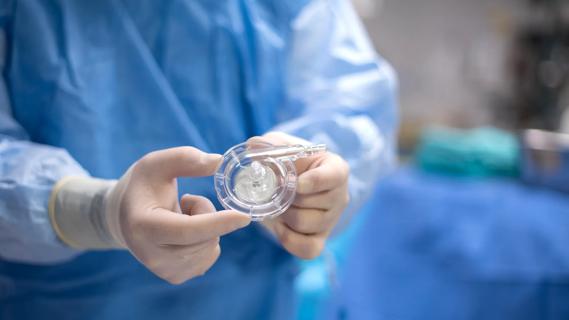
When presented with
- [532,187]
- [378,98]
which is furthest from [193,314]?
[532,187]

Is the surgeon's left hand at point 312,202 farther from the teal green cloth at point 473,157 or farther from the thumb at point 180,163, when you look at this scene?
the teal green cloth at point 473,157

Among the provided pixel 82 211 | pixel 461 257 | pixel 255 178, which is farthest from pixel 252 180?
pixel 461 257

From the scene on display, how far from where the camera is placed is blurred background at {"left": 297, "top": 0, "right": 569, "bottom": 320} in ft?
3.99

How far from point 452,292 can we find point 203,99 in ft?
3.11

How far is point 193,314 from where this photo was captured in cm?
60

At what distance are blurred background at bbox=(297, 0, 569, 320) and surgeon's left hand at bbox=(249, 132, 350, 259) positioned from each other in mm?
260

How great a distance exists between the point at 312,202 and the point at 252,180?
0.39 feet

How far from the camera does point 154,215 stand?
44cm

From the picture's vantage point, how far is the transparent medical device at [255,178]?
1.28 ft

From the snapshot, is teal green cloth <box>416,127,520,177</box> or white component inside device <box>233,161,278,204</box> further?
teal green cloth <box>416,127,520,177</box>

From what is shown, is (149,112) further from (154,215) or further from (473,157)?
(473,157)

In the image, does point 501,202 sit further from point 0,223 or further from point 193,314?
point 0,223

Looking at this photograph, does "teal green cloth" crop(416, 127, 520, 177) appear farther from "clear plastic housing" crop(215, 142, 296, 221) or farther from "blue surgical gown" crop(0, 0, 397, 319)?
"clear plastic housing" crop(215, 142, 296, 221)

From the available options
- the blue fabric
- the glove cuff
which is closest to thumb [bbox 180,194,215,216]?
the glove cuff
